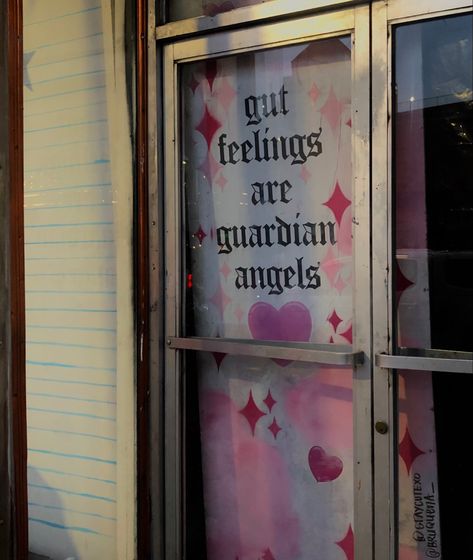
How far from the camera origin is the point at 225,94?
2.29m

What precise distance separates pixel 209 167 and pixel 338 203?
568 millimetres

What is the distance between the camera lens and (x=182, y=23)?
228cm

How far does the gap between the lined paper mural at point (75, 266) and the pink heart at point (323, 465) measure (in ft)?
2.66

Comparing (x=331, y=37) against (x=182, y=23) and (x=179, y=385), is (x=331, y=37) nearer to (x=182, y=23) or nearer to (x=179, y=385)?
(x=182, y=23)

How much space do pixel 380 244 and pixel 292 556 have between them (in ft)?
4.16

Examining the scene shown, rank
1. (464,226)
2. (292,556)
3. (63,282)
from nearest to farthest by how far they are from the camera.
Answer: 1. (464,226)
2. (292,556)
3. (63,282)

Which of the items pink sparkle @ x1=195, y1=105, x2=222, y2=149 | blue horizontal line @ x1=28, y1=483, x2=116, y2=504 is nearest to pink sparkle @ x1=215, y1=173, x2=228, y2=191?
pink sparkle @ x1=195, y1=105, x2=222, y2=149

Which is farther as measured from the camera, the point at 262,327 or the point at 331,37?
the point at 262,327

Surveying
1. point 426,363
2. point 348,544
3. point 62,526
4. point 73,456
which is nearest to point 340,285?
point 426,363

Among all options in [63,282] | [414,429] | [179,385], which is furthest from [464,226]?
[63,282]

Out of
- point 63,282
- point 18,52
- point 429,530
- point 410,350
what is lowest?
point 429,530

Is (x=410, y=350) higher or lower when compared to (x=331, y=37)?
lower

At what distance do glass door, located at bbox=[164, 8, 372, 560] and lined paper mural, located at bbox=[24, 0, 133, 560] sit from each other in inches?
9.2

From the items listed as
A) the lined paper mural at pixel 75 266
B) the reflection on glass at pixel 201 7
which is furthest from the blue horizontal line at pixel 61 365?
the reflection on glass at pixel 201 7
